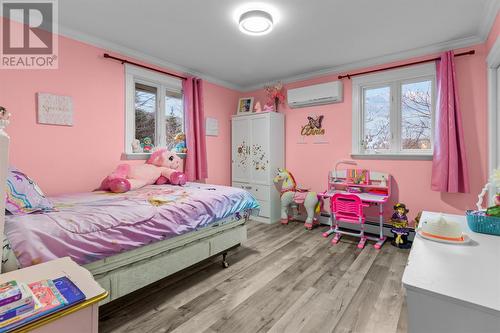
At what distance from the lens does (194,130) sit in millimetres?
3904

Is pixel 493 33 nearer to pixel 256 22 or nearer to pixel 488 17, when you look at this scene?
pixel 488 17

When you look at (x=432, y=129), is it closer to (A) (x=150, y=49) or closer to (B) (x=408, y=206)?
(B) (x=408, y=206)

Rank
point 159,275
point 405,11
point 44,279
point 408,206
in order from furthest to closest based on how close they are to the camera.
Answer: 1. point 408,206
2. point 405,11
3. point 159,275
4. point 44,279

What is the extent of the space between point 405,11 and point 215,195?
2.49 meters

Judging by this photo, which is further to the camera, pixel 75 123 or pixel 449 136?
pixel 449 136

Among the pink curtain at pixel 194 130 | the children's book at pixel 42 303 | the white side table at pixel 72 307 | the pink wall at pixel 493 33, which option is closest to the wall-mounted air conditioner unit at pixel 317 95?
the pink curtain at pixel 194 130

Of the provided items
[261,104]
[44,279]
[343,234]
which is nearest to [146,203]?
[44,279]

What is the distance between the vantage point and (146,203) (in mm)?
2148

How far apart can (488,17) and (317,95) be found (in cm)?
199

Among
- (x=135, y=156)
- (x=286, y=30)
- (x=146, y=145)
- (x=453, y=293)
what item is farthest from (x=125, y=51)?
(x=453, y=293)

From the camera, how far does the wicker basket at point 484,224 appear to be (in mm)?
1385

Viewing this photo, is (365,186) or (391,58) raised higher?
(391,58)

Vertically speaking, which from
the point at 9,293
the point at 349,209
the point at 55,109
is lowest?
the point at 349,209
